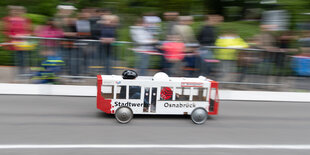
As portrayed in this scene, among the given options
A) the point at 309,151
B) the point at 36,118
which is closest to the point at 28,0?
the point at 36,118

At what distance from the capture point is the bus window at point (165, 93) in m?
6.28

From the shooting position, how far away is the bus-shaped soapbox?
6.19m

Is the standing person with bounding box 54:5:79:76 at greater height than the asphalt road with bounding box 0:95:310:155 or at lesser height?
greater

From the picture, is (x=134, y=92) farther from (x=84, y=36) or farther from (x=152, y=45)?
(x=84, y=36)

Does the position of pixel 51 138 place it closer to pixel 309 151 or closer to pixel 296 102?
pixel 309 151

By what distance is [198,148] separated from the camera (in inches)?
209

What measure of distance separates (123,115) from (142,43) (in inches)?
122

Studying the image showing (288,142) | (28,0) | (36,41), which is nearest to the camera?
(288,142)

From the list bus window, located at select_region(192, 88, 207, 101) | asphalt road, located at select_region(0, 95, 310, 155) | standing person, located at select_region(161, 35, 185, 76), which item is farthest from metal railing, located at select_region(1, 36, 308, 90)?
bus window, located at select_region(192, 88, 207, 101)

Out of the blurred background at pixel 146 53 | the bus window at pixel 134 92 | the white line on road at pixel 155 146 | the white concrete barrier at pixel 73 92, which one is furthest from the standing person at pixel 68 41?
the white line on road at pixel 155 146

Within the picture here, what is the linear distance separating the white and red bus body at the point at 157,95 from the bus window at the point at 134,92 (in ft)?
0.07

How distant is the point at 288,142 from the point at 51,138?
4.22 m

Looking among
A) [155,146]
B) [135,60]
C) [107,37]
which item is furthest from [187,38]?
[155,146]

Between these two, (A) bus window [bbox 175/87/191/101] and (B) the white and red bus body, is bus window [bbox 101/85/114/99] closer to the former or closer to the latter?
(B) the white and red bus body
